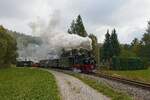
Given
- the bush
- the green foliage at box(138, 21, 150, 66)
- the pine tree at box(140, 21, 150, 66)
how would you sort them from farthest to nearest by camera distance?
1. the green foliage at box(138, 21, 150, 66)
2. the pine tree at box(140, 21, 150, 66)
3. the bush

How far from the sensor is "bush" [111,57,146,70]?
301 feet

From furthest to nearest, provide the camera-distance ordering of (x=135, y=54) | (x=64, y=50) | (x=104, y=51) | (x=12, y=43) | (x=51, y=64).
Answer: (x=135, y=54) < (x=104, y=51) < (x=12, y=43) < (x=51, y=64) < (x=64, y=50)

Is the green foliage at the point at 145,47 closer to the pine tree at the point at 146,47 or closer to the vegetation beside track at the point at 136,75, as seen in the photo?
the pine tree at the point at 146,47

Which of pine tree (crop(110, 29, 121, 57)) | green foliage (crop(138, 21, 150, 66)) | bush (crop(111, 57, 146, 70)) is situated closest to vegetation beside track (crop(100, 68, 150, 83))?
bush (crop(111, 57, 146, 70))

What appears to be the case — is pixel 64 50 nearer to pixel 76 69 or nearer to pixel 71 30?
pixel 76 69

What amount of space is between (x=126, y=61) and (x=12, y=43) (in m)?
29.3

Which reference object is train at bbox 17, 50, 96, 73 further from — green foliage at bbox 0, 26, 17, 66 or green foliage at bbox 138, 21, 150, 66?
green foliage at bbox 138, 21, 150, 66

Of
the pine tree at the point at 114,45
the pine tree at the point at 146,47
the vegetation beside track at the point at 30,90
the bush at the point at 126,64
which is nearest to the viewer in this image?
the vegetation beside track at the point at 30,90

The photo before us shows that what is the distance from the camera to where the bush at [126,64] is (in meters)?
91.9

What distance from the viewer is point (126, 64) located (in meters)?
93.1

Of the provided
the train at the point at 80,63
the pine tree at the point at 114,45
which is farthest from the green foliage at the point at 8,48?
the pine tree at the point at 114,45

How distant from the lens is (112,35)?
127562 millimetres

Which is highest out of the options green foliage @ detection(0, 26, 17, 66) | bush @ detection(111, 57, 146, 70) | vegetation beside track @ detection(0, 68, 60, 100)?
green foliage @ detection(0, 26, 17, 66)

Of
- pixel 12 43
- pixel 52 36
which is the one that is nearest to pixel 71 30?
pixel 12 43
